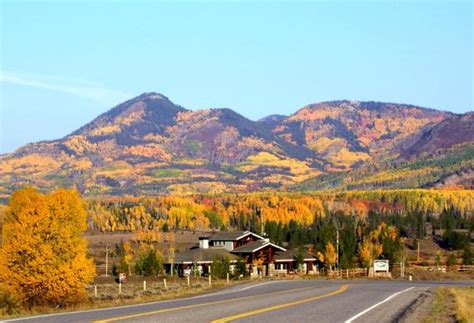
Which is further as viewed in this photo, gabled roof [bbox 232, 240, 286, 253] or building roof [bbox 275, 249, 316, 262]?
building roof [bbox 275, 249, 316, 262]

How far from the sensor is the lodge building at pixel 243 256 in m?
109

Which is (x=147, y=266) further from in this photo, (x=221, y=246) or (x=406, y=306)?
(x=406, y=306)

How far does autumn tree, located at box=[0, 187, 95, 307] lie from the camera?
54.8m

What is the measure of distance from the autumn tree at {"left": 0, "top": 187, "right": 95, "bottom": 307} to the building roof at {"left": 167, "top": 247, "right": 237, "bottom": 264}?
166 feet

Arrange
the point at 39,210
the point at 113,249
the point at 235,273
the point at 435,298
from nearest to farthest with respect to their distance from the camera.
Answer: the point at 435,298
the point at 39,210
the point at 235,273
the point at 113,249

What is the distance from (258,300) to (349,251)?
292 ft

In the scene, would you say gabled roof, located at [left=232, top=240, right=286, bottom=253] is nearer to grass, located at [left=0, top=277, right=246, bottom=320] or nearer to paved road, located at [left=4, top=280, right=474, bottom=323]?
grass, located at [left=0, top=277, right=246, bottom=320]

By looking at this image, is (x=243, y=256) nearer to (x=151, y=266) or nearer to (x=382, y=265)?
(x=151, y=266)

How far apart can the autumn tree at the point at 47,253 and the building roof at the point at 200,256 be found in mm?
50572

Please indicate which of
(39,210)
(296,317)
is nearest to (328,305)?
(296,317)

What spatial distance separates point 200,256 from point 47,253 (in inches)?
2174

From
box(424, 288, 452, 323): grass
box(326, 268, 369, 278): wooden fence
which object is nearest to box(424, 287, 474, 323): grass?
box(424, 288, 452, 323): grass

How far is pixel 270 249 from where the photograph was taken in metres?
116

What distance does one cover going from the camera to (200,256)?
359 ft
